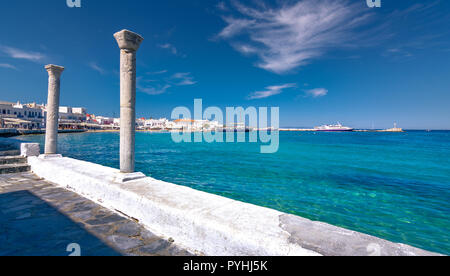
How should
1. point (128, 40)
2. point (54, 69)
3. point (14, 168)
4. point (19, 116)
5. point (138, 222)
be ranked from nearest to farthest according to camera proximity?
1. point (138, 222)
2. point (128, 40)
3. point (14, 168)
4. point (54, 69)
5. point (19, 116)

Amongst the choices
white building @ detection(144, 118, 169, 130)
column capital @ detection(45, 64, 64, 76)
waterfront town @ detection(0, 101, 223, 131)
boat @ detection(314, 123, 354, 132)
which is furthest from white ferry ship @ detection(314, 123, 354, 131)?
column capital @ detection(45, 64, 64, 76)

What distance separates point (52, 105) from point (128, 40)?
16.1 feet

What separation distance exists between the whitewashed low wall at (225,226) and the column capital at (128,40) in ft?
9.10

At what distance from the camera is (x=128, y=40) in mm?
4184

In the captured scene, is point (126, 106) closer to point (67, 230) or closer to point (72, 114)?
point (67, 230)

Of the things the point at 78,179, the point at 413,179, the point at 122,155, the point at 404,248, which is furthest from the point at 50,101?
the point at 413,179

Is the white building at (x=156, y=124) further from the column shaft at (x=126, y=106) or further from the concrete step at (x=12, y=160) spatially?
the column shaft at (x=126, y=106)

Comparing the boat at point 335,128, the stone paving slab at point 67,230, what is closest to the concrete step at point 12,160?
the stone paving slab at point 67,230

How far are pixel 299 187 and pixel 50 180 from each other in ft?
29.2

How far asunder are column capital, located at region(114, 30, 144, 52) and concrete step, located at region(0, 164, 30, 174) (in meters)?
5.66

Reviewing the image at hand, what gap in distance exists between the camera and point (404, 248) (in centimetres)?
180

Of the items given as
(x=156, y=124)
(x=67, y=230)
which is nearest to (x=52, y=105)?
(x=67, y=230)

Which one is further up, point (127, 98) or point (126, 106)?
point (127, 98)

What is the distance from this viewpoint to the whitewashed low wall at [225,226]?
72.4 inches
